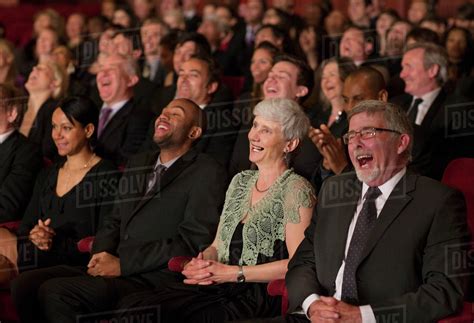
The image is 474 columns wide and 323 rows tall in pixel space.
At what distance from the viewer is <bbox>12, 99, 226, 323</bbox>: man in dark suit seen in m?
3.47

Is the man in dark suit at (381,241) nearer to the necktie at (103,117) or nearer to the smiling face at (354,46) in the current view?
the necktie at (103,117)

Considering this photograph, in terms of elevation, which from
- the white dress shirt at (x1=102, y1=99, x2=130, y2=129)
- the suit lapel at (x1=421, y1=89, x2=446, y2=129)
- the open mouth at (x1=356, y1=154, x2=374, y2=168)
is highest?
the white dress shirt at (x1=102, y1=99, x2=130, y2=129)

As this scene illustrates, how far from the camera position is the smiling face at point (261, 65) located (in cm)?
502

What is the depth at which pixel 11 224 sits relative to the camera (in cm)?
405

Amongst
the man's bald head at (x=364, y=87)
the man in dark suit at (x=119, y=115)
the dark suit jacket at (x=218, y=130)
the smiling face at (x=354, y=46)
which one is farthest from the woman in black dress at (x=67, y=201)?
the smiling face at (x=354, y=46)

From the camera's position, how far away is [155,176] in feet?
12.1

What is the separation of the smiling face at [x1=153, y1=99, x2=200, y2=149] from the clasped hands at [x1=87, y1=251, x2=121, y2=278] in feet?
1.58

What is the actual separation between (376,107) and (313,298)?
62 centimetres

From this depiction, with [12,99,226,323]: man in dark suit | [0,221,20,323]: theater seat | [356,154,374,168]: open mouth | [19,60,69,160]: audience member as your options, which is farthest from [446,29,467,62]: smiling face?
[0,221,20,323]: theater seat

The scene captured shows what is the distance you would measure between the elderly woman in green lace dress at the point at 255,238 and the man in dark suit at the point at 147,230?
150 mm

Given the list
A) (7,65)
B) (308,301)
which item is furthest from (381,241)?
(7,65)

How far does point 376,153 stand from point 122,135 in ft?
7.39

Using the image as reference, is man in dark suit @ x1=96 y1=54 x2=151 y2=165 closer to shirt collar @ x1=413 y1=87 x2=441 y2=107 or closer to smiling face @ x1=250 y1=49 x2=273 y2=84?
smiling face @ x1=250 y1=49 x2=273 y2=84

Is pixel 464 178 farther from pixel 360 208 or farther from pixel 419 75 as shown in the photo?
pixel 419 75
